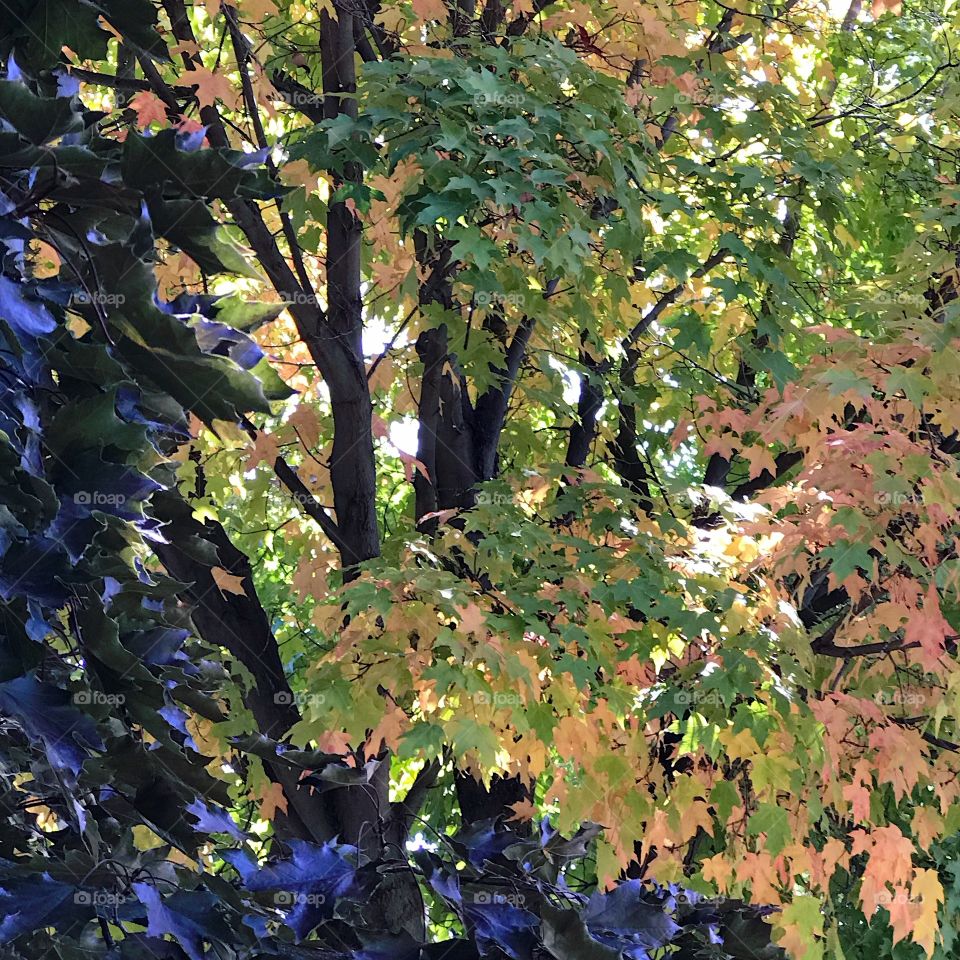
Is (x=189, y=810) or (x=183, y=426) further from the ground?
(x=183, y=426)

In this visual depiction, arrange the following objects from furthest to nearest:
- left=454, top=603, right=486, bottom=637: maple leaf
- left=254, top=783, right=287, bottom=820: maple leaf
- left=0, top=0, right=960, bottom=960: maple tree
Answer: left=254, top=783, right=287, bottom=820: maple leaf, left=0, top=0, right=960, bottom=960: maple tree, left=454, top=603, right=486, bottom=637: maple leaf

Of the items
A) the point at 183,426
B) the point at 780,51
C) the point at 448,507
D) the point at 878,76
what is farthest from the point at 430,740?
the point at 878,76

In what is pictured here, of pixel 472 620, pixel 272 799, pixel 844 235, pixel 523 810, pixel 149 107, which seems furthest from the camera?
pixel 844 235

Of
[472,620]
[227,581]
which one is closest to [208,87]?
[227,581]

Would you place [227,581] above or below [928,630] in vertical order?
above

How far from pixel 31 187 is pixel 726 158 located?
4.61m

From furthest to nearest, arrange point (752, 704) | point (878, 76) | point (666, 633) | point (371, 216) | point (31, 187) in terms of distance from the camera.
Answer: point (878, 76), point (752, 704), point (371, 216), point (666, 633), point (31, 187)

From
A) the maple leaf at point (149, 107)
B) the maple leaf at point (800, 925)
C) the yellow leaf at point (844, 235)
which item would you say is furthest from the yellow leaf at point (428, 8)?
the maple leaf at point (800, 925)

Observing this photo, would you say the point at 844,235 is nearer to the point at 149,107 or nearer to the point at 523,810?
the point at 523,810

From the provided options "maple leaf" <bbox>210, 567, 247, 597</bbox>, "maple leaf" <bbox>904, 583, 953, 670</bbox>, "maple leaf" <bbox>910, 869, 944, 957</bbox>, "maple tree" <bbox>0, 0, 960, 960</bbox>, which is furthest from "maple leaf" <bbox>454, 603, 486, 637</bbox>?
"maple leaf" <bbox>910, 869, 944, 957</bbox>

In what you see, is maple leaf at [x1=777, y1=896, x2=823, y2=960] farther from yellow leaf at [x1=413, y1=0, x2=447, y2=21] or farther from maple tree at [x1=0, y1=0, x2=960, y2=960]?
yellow leaf at [x1=413, y1=0, x2=447, y2=21]

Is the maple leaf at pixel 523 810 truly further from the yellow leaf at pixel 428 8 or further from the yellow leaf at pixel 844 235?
the yellow leaf at pixel 428 8

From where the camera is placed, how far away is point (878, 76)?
7016 millimetres

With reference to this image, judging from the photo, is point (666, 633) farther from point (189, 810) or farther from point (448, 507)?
point (189, 810)
